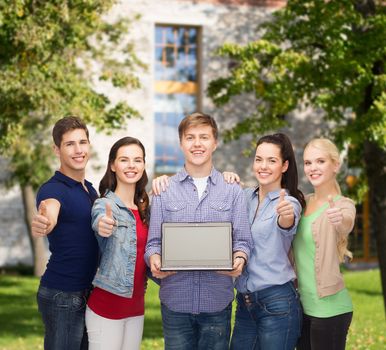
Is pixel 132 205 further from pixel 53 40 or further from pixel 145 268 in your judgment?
pixel 53 40

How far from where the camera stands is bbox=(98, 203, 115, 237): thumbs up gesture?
4.63 meters

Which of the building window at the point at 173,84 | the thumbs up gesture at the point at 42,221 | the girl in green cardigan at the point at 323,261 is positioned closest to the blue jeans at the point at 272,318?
the girl in green cardigan at the point at 323,261

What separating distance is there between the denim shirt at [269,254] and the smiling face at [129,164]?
0.86 meters

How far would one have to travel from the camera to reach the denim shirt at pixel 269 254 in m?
4.71

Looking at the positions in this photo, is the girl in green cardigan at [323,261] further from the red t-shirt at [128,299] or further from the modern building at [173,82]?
the modern building at [173,82]

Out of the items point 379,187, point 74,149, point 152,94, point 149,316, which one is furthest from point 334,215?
point 152,94

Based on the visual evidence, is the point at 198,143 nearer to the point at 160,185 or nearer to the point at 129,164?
the point at 160,185

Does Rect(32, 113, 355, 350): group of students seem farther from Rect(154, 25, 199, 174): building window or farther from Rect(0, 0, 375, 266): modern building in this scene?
Rect(154, 25, 199, 174): building window

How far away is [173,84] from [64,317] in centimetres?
2297

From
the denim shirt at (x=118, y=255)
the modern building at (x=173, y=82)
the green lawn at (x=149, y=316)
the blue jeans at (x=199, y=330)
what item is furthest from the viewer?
the modern building at (x=173, y=82)

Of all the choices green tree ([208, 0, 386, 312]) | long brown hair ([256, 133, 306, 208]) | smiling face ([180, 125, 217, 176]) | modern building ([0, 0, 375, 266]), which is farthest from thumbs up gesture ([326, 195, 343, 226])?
modern building ([0, 0, 375, 266])

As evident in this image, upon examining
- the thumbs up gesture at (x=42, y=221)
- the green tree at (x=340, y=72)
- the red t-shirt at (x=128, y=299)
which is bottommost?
the red t-shirt at (x=128, y=299)

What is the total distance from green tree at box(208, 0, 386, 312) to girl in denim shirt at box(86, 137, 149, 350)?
762 centimetres

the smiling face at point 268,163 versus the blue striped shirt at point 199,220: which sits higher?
the smiling face at point 268,163
